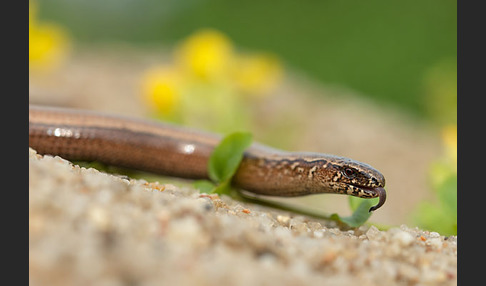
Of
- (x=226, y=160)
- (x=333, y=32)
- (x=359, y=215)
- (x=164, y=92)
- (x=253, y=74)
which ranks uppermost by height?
(x=333, y=32)

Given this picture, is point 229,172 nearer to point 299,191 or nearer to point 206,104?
point 299,191

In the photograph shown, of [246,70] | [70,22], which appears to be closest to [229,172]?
[246,70]

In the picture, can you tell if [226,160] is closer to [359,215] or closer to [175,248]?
[359,215]

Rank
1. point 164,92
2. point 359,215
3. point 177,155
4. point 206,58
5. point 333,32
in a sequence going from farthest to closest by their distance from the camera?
point 333,32, point 206,58, point 164,92, point 177,155, point 359,215

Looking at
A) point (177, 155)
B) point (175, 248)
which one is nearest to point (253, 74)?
point (177, 155)

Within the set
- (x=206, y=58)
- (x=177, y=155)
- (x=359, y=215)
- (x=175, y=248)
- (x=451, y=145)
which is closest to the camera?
(x=175, y=248)

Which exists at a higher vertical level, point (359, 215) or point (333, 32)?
point (333, 32)

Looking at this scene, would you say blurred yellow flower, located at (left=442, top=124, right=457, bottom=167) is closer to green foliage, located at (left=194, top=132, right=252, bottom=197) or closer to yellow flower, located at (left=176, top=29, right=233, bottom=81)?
green foliage, located at (left=194, top=132, right=252, bottom=197)

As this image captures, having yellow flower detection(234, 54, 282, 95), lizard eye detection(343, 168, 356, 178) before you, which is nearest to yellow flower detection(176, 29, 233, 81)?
yellow flower detection(234, 54, 282, 95)
